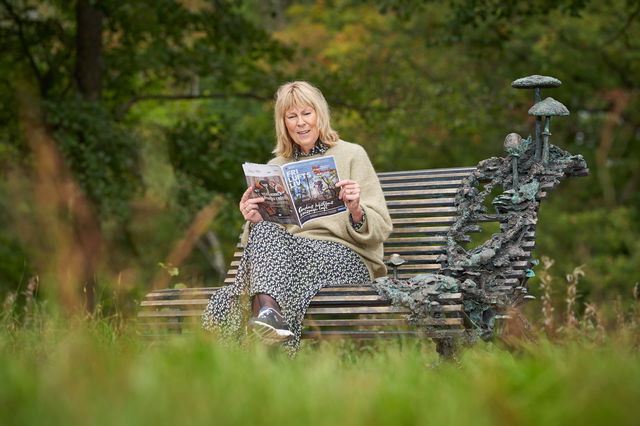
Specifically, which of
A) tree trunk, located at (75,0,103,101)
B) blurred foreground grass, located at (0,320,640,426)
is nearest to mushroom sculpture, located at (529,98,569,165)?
blurred foreground grass, located at (0,320,640,426)

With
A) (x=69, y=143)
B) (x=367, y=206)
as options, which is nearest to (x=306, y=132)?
(x=367, y=206)

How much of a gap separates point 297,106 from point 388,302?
1240 mm

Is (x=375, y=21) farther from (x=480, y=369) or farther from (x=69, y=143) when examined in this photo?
(x=480, y=369)

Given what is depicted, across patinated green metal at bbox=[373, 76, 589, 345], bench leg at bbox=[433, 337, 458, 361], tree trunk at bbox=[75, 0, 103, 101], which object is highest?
tree trunk at bbox=[75, 0, 103, 101]

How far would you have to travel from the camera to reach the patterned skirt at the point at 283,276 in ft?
13.5

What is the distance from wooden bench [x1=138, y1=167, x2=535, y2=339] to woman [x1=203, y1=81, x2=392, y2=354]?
0.43 ft

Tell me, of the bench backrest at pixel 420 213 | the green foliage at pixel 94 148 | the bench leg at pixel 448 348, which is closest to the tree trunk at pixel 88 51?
the green foliage at pixel 94 148

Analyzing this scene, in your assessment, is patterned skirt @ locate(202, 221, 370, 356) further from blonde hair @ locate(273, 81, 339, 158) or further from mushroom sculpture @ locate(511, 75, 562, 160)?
mushroom sculpture @ locate(511, 75, 562, 160)

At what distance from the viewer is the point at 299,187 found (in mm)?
4230

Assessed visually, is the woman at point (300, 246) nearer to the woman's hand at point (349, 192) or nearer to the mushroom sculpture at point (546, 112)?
the woman's hand at point (349, 192)

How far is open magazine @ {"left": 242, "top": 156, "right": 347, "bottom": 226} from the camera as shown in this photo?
13.7 feet

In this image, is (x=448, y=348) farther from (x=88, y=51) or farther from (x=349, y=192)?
(x=88, y=51)

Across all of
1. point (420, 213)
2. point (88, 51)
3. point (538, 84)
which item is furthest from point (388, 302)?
point (88, 51)

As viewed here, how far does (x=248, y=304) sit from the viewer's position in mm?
4273
